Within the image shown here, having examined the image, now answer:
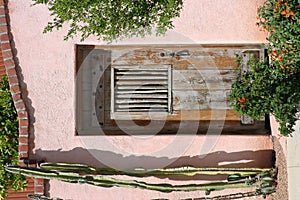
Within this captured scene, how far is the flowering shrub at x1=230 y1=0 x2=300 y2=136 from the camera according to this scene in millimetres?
6535

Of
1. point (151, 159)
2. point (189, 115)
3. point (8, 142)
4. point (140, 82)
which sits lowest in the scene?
point (151, 159)

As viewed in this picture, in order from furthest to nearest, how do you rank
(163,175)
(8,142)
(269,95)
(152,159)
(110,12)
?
(8,142) → (152,159) → (163,175) → (269,95) → (110,12)

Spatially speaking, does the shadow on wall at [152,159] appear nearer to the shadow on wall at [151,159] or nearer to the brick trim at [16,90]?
the shadow on wall at [151,159]

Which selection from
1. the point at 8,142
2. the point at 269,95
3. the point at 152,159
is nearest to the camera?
the point at 269,95

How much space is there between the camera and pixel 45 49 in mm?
7949

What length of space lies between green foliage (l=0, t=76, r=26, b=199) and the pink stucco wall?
0.42 meters

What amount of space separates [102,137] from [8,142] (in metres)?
1.39

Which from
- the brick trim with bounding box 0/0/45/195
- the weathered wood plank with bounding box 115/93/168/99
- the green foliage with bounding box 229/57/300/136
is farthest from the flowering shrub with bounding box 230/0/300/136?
the brick trim with bounding box 0/0/45/195

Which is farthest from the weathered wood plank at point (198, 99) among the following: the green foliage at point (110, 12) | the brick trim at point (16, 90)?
the brick trim at point (16, 90)

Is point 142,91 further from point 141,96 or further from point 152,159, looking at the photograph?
point 152,159

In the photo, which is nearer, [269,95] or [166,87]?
[269,95]

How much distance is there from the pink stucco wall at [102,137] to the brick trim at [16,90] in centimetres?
10

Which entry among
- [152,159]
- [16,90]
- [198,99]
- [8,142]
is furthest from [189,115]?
[8,142]

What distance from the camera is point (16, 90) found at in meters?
7.80
